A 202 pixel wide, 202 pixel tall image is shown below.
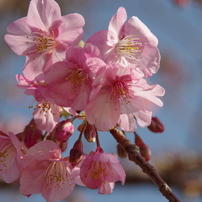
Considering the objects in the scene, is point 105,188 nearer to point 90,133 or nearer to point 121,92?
point 90,133

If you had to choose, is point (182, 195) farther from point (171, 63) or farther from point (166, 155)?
point (171, 63)

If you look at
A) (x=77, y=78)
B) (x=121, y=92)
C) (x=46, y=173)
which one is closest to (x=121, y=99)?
(x=121, y=92)

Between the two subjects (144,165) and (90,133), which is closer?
(144,165)

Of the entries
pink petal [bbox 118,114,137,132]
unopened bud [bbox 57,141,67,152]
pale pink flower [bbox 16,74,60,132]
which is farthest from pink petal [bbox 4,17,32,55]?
pink petal [bbox 118,114,137,132]

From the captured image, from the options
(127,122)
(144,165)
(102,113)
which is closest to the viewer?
(144,165)

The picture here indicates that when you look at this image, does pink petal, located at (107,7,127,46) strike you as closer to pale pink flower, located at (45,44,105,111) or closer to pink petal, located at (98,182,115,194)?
pale pink flower, located at (45,44,105,111)

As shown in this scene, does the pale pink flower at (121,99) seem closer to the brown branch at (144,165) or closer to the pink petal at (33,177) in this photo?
the brown branch at (144,165)

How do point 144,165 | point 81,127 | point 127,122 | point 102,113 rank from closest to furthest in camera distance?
point 144,165
point 102,113
point 127,122
point 81,127
